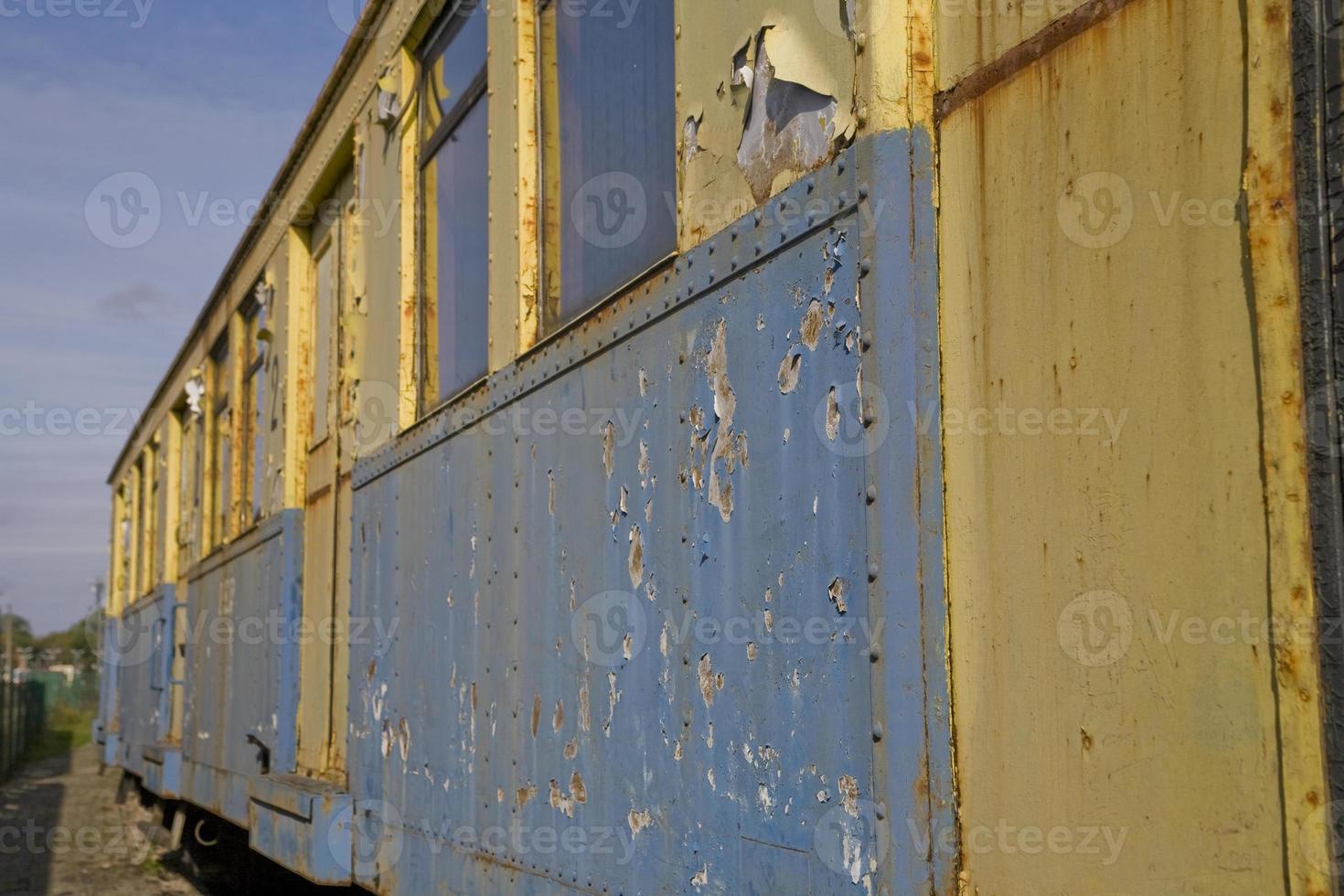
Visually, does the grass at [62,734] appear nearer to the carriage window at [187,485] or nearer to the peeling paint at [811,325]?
the carriage window at [187,485]

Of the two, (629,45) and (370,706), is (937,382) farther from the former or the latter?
(370,706)

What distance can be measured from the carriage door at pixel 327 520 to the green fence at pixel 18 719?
16.2 m

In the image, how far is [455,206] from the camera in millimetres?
4156

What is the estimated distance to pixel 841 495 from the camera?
2014mm

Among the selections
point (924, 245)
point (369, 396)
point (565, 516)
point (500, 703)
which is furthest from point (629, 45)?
point (369, 396)

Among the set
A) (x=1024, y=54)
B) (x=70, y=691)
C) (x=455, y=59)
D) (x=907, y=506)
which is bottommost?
(x=70, y=691)

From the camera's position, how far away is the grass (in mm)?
27591

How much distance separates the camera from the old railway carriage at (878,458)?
1.41 metres

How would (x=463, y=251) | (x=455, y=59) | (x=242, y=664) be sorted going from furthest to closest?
(x=242, y=664), (x=455, y=59), (x=463, y=251)

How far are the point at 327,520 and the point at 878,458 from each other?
399 centimetres

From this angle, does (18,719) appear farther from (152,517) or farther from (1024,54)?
(1024,54)

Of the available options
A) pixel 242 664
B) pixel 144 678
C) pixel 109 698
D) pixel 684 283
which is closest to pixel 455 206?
pixel 684 283

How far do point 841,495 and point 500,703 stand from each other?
1.63 m

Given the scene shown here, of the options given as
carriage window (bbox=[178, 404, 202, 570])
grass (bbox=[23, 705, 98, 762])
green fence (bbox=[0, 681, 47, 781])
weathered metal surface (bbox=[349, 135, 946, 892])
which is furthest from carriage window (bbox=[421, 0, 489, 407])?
grass (bbox=[23, 705, 98, 762])
